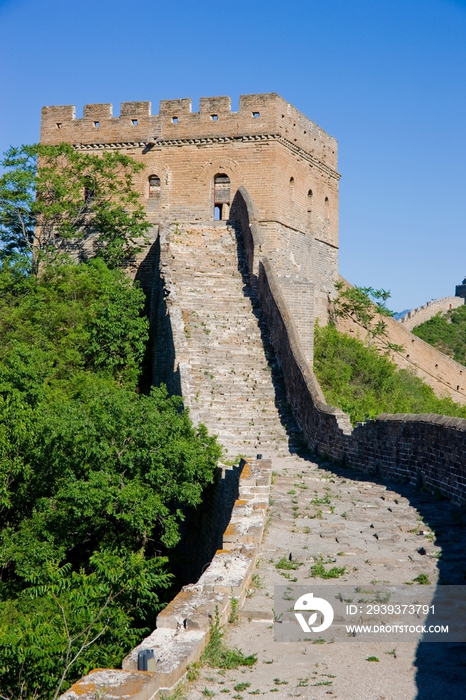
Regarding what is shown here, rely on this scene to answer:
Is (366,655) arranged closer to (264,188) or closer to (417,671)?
(417,671)

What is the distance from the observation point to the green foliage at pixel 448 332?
3984 centimetres

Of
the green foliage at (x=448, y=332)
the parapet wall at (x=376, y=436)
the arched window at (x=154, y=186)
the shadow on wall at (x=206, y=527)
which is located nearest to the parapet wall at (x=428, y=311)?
the green foliage at (x=448, y=332)

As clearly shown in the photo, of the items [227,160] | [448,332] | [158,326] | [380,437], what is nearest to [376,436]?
[380,437]

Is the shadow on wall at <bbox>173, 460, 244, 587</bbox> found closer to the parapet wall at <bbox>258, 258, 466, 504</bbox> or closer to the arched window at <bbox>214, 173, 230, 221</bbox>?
the parapet wall at <bbox>258, 258, 466, 504</bbox>

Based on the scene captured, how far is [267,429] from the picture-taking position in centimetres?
1598

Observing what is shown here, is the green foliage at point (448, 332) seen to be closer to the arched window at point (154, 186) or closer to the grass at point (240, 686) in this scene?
the arched window at point (154, 186)

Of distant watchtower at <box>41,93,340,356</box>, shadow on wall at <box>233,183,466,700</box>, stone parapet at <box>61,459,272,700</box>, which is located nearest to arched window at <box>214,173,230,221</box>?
distant watchtower at <box>41,93,340,356</box>

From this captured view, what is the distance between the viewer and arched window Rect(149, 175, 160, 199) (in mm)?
25406

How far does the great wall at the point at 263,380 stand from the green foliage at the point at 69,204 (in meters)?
0.77

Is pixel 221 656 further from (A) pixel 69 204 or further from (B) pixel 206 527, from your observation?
(A) pixel 69 204

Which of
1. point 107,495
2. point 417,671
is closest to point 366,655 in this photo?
point 417,671

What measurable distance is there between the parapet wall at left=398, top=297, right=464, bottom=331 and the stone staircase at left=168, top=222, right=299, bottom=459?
2112 cm

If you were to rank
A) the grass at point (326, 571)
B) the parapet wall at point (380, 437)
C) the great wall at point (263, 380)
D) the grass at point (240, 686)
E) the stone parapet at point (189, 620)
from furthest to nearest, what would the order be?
1. the parapet wall at point (380, 437)
2. the grass at point (326, 571)
3. the great wall at point (263, 380)
4. the grass at point (240, 686)
5. the stone parapet at point (189, 620)

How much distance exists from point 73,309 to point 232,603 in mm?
14989
